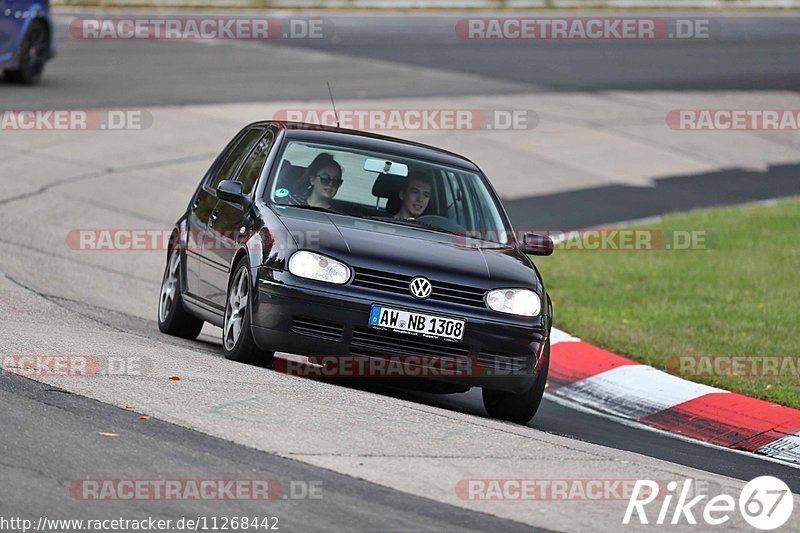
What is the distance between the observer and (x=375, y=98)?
2416cm

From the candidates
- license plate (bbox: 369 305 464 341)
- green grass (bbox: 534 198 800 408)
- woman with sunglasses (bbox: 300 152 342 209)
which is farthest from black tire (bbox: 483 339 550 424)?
green grass (bbox: 534 198 800 408)

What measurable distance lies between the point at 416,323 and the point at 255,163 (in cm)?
212

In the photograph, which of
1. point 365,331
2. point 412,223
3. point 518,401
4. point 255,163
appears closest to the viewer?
point 365,331

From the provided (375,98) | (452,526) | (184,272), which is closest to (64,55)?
(375,98)

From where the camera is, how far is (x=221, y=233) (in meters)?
9.87

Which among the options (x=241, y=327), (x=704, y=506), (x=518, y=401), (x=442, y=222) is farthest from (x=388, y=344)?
(x=704, y=506)

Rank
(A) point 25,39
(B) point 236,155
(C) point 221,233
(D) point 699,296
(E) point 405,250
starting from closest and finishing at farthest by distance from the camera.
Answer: (E) point 405,250 → (C) point 221,233 → (B) point 236,155 → (D) point 699,296 → (A) point 25,39

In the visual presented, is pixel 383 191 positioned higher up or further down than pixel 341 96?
higher up

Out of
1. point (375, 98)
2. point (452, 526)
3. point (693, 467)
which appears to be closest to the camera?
point (452, 526)

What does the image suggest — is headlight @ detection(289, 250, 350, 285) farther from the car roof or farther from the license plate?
the car roof

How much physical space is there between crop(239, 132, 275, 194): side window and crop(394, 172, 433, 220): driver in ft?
3.09

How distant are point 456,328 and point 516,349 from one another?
1.33 ft

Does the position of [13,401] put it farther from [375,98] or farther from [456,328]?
[375,98]

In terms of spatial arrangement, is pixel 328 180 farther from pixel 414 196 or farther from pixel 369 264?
pixel 369 264
